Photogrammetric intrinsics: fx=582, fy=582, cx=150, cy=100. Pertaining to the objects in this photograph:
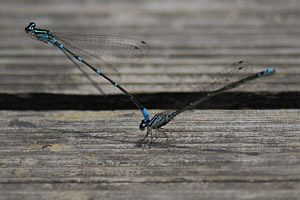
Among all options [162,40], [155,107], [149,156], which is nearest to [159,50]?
[162,40]

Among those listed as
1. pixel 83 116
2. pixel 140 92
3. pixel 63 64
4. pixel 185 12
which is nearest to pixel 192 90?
pixel 140 92

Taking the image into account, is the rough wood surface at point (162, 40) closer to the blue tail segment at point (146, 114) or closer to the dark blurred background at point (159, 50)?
the dark blurred background at point (159, 50)

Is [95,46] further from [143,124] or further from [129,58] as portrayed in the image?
[143,124]

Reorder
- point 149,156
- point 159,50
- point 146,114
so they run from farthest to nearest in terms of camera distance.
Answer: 1. point 159,50
2. point 146,114
3. point 149,156

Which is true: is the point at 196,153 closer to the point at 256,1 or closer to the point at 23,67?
the point at 23,67

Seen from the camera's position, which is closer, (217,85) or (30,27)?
(217,85)

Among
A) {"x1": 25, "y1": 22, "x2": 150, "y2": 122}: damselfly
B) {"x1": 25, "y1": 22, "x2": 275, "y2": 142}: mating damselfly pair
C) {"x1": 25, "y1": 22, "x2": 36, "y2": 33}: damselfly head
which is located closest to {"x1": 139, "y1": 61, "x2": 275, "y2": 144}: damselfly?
{"x1": 25, "y1": 22, "x2": 275, "y2": 142}: mating damselfly pair

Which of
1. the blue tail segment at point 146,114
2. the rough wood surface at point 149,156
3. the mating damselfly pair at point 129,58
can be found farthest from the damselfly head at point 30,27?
the blue tail segment at point 146,114

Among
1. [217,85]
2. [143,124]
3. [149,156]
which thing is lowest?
[149,156]
